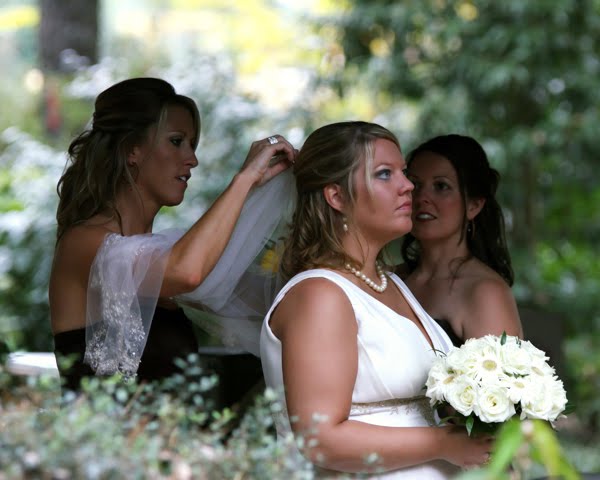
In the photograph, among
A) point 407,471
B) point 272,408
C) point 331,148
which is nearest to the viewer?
point 272,408

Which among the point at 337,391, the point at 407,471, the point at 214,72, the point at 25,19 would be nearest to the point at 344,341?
the point at 337,391

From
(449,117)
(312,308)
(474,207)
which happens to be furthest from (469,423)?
(449,117)

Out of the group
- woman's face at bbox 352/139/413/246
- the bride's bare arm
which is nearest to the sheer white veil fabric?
woman's face at bbox 352/139/413/246

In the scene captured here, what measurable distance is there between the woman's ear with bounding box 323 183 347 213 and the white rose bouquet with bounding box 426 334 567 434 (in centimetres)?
59

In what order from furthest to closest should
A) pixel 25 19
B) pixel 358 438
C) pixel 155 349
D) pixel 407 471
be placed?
1. pixel 25 19
2. pixel 155 349
3. pixel 407 471
4. pixel 358 438

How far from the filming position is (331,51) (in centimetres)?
980

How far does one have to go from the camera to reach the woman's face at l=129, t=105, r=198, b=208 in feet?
10.9

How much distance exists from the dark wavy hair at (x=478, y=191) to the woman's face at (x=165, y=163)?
100 centimetres

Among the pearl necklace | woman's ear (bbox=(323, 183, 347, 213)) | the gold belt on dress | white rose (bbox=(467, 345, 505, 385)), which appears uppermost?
woman's ear (bbox=(323, 183, 347, 213))

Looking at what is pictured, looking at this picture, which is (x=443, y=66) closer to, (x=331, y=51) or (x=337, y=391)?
(x=331, y=51)

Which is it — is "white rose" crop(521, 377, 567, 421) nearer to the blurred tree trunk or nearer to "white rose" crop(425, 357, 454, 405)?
"white rose" crop(425, 357, 454, 405)

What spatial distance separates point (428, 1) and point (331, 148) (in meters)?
6.78

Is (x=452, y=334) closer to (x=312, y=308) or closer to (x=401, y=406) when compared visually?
(x=401, y=406)

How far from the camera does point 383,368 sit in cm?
265
